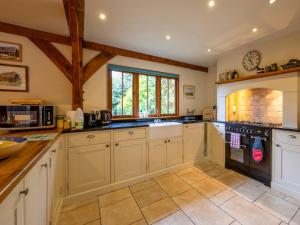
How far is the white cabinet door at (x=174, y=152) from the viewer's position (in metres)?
2.70

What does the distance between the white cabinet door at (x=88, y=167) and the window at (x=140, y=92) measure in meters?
0.95

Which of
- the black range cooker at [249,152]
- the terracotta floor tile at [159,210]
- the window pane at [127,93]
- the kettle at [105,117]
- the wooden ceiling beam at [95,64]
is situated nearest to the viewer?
the terracotta floor tile at [159,210]

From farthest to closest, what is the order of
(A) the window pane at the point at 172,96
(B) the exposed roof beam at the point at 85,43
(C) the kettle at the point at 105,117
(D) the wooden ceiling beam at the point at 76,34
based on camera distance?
(A) the window pane at the point at 172,96, (C) the kettle at the point at 105,117, (B) the exposed roof beam at the point at 85,43, (D) the wooden ceiling beam at the point at 76,34

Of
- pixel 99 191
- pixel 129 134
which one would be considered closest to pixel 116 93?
pixel 129 134

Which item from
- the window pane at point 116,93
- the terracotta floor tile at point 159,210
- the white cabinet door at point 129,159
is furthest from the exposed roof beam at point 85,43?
the terracotta floor tile at point 159,210

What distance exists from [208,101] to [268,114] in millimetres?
1501

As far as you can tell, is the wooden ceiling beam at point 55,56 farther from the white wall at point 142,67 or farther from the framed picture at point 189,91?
the framed picture at point 189,91

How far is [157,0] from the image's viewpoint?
153 cm

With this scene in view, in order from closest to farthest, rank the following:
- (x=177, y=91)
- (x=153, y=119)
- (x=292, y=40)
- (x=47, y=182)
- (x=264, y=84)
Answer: (x=47, y=182), (x=292, y=40), (x=264, y=84), (x=153, y=119), (x=177, y=91)

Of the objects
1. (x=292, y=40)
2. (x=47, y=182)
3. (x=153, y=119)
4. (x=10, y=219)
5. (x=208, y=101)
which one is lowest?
(x=47, y=182)

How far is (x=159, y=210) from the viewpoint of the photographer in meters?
1.75

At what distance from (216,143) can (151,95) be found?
1.74m

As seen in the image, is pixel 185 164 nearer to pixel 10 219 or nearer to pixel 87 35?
pixel 10 219

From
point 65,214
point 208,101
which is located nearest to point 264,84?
point 208,101
